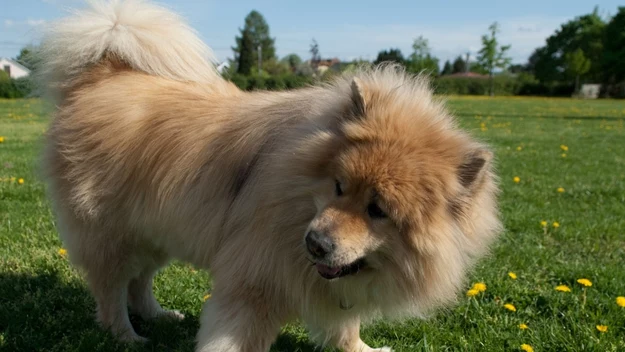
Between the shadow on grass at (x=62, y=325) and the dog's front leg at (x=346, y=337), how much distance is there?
0.21m

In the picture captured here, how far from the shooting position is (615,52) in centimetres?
5291

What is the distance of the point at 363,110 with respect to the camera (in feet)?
7.98

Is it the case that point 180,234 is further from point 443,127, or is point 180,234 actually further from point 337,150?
point 443,127

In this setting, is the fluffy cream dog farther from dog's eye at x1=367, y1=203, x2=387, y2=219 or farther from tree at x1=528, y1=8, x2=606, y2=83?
tree at x1=528, y1=8, x2=606, y2=83

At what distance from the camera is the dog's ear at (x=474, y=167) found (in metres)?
2.31

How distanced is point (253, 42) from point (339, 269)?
80.5 metres

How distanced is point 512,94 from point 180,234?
2321 inches

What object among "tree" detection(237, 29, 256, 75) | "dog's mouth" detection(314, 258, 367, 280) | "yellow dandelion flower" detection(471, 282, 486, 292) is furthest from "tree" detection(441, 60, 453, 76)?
"dog's mouth" detection(314, 258, 367, 280)

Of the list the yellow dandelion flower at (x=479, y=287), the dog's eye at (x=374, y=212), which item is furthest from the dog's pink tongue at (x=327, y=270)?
the yellow dandelion flower at (x=479, y=287)

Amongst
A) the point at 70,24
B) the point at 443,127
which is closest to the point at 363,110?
the point at 443,127

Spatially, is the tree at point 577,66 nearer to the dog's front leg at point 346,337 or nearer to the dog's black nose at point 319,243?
the dog's front leg at point 346,337

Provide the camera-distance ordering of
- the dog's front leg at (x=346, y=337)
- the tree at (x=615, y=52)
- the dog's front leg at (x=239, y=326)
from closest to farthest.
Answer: the dog's front leg at (x=239, y=326) → the dog's front leg at (x=346, y=337) → the tree at (x=615, y=52)

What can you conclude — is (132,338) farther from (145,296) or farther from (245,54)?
(245,54)

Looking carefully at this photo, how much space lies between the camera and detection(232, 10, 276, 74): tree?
239ft
